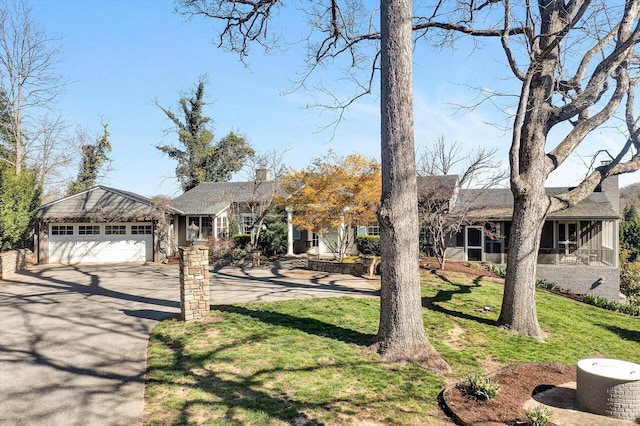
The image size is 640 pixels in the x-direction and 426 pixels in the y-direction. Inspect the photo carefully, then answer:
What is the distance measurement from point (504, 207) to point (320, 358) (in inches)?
687

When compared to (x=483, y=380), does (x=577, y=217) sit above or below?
above

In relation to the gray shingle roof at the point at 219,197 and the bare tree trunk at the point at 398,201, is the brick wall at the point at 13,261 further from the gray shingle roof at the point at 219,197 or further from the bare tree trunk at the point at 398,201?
the bare tree trunk at the point at 398,201

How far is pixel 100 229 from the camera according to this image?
20.2 meters

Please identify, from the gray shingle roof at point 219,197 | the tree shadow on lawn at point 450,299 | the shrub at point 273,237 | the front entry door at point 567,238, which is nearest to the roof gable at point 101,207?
the gray shingle roof at point 219,197

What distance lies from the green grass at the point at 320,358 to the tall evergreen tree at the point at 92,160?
2599 centimetres

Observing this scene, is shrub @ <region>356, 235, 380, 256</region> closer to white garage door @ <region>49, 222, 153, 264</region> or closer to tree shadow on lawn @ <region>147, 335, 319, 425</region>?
white garage door @ <region>49, 222, 153, 264</region>

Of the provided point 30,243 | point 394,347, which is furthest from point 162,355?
point 30,243

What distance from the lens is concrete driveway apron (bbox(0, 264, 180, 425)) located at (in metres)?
5.05

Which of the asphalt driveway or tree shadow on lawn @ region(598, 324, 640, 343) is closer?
the asphalt driveway

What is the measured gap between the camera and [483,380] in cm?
590

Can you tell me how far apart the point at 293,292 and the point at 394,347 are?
5405 millimetres

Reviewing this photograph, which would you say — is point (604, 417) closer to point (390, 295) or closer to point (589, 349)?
point (390, 295)

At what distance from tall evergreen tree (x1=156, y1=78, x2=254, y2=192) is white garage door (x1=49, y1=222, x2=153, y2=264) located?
1663 cm

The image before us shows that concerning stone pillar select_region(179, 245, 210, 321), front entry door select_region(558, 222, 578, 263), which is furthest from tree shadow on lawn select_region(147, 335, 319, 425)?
front entry door select_region(558, 222, 578, 263)
